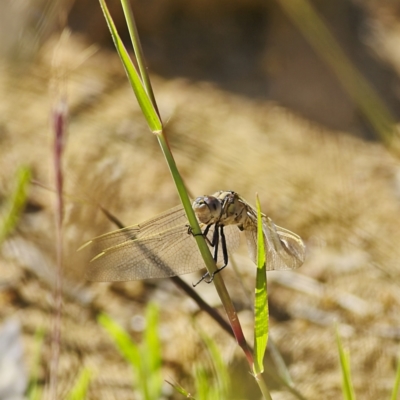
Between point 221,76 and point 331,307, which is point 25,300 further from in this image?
point 221,76

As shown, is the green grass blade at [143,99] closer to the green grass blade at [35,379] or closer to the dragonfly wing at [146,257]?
A: the dragonfly wing at [146,257]

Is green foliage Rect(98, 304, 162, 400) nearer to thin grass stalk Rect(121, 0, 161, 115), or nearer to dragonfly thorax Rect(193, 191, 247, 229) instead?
dragonfly thorax Rect(193, 191, 247, 229)

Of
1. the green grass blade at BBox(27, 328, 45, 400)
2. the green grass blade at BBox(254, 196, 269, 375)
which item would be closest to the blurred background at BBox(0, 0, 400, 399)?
the green grass blade at BBox(27, 328, 45, 400)

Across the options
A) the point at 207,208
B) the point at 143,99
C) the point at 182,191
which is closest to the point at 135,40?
the point at 143,99

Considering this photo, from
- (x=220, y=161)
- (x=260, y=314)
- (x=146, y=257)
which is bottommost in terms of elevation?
(x=260, y=314)

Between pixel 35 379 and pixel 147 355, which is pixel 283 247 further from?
pixel 35 379

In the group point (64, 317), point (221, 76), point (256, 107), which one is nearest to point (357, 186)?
point (256, 107)

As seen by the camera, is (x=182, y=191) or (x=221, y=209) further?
(x=221, y=209)
